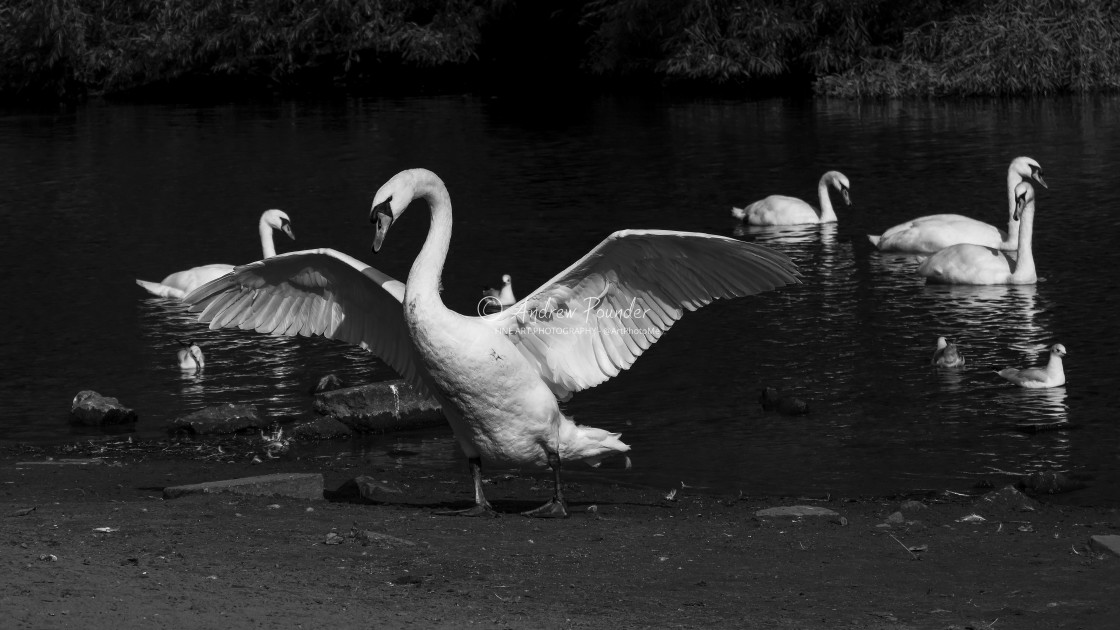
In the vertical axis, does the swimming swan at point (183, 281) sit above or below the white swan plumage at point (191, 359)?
above

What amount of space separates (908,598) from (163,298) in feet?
39.6

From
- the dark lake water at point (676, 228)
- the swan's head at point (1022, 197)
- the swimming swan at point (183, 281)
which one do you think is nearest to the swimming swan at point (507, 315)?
the dark lake water at point (676, 228)

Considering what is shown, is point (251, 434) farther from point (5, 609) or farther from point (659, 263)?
point (5, 609)

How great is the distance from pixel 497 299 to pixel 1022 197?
6.00 meters

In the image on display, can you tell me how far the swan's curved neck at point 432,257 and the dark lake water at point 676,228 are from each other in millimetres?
2576

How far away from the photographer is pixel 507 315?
745 centimetres

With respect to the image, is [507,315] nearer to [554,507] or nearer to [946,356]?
[554,507]

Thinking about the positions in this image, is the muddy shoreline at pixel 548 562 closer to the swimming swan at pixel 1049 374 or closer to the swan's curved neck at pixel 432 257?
the swan's curved neck at pixel 432 257

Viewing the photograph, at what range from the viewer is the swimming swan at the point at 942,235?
1670cm

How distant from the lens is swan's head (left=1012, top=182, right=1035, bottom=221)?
15492 millimetres

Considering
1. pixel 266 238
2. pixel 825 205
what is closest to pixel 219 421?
pixel 266 238

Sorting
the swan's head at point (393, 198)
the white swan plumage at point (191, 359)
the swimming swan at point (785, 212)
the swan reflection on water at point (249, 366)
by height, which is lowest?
the swan reflection on water at point (249, 366)

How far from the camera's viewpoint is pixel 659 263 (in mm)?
7457

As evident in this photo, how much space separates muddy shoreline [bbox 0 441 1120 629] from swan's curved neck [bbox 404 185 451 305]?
118 cm
